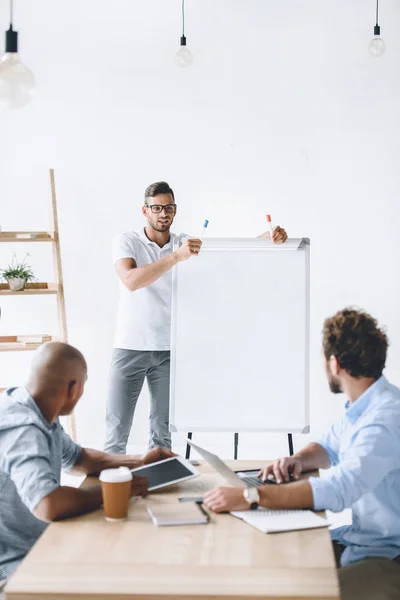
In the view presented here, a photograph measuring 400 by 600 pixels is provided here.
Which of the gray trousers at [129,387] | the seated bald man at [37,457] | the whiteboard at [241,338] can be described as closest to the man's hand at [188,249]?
the whiteboard at [241,338]

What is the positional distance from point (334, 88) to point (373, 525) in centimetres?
339

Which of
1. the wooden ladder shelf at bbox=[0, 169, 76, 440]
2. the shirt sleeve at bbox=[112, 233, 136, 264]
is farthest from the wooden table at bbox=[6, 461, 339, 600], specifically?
the wooden ladder shelf at bbox=[0, 169, 76, 440]

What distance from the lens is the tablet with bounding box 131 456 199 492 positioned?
180 centimetres

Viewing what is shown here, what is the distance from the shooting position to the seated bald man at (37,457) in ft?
5.11

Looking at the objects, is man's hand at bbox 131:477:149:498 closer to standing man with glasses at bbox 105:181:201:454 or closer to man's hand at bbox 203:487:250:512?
man's hand at bbox 203:487:250:512

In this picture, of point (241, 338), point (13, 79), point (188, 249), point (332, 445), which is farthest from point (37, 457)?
point (241, 338)

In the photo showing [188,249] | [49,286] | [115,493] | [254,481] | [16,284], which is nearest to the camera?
[115,493]

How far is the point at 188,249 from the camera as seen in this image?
3061 mm

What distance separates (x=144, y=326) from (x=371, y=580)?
194 centimetres

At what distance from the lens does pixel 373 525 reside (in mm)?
1707

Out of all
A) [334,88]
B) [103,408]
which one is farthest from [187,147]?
[103,408]

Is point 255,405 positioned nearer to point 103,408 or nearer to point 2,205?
point 103,408

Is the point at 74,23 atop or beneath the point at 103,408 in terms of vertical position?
atop

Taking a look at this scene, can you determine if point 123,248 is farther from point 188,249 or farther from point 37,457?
point 37,457
